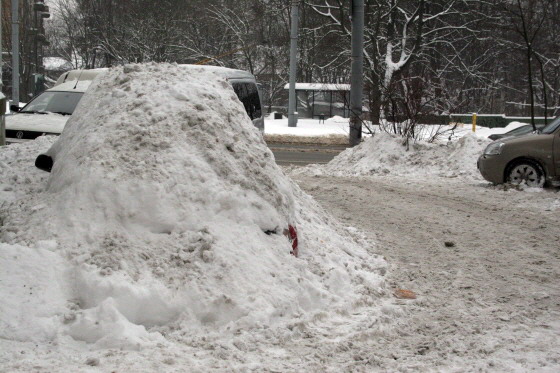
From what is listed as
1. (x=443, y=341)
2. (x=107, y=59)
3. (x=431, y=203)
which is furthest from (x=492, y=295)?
(x=107, y=59)

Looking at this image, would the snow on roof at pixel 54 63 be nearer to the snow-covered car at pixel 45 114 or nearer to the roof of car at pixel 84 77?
the roof of car at pixel 84 77

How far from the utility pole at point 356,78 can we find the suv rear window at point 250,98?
2819mm

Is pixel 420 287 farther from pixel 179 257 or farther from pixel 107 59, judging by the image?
pixel 107 59

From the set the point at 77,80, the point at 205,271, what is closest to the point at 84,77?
the point at 77,80

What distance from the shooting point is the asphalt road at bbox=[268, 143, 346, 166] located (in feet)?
66.3

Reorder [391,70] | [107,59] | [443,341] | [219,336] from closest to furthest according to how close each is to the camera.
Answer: [219,336]
[443,341]
[391,70]
[107,59]

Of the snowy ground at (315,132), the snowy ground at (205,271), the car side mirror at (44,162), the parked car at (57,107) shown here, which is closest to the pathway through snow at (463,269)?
the snowy ground at (205,271)

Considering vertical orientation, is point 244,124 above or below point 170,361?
above

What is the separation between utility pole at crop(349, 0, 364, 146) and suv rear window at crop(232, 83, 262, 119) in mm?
2819

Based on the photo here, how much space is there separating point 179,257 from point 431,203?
674cm

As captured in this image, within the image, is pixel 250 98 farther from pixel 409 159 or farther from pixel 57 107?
pixel 57 107

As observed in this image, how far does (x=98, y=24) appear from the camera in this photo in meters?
55.5

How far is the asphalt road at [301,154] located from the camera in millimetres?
20194

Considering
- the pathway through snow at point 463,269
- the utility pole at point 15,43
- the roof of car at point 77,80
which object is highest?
the utility pole at point 15,43
